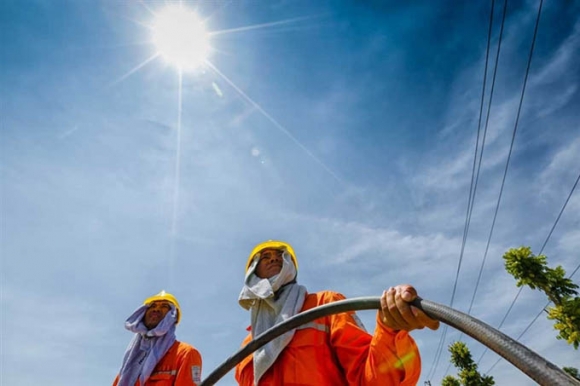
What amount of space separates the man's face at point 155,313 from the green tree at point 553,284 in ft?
67.5

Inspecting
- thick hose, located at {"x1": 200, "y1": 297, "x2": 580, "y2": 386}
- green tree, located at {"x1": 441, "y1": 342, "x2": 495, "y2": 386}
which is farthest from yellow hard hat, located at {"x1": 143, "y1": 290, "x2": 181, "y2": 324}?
green tree, located at {"x1": 441, "y1": 342, "x2": 495, "y2": 386}

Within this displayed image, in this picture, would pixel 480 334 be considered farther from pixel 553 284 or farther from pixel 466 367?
pixel 466 367

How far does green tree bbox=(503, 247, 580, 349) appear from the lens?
17016 millimetres

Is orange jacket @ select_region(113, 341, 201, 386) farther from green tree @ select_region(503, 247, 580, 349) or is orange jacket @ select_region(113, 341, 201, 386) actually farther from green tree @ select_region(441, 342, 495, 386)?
green tree @ select_region(441, 342, 495, 386)

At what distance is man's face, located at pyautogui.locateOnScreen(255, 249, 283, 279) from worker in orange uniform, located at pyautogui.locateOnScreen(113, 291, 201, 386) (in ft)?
6.94

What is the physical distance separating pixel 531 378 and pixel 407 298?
688mm

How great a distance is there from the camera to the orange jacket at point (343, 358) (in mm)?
2260

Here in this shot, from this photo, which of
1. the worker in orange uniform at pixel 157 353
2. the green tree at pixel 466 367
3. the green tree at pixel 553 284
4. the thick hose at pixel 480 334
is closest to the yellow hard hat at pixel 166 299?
the worker in orange uniform at pixel 157 353

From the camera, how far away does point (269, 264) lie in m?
3.92

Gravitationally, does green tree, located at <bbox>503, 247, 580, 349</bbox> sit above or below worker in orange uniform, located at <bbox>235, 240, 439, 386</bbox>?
above

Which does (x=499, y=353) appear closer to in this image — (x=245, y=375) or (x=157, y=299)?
(x=245, y=375)

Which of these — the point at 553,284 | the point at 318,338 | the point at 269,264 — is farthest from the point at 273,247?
the point at 553,284

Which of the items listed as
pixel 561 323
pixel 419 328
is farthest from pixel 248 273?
pixel 561 323

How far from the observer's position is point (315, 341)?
281 cm
